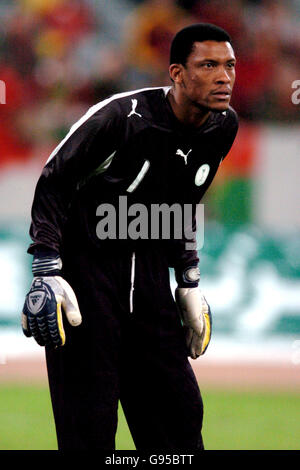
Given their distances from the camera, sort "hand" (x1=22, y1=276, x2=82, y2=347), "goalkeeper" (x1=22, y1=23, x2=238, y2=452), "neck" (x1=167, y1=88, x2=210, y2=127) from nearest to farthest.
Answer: "hand" (x1=22, y1=276, x2=82, y2=347)
"goalkeeper" (x1=22, y1=23, x2=238, y2=452)
"neck" (x1=167, y1=88, x2=210, y2=127)

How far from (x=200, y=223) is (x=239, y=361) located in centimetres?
138

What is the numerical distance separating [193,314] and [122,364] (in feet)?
1.37

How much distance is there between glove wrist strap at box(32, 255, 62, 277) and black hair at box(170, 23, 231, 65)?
93 centimetres

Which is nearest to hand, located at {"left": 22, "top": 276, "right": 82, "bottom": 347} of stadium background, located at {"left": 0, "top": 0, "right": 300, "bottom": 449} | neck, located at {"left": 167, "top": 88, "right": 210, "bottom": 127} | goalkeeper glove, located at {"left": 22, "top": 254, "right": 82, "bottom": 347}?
goalkeeper glove, located at {"left": 22, "top": 254, "right": 82, "bottom": 347}

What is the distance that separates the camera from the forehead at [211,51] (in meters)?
3.55

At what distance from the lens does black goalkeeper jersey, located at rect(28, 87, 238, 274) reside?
3486 millimetres

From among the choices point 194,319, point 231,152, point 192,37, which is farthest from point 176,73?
point 231,152

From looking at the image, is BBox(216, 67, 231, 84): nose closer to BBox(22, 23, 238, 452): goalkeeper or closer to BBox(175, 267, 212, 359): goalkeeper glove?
BBox(22, 23, 238, 452): goalkeeper

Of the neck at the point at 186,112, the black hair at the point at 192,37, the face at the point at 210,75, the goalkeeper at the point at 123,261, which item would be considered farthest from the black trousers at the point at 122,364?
the black hair at the point at 192,37

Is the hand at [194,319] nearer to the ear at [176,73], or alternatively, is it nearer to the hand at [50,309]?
the hand at [50,309]

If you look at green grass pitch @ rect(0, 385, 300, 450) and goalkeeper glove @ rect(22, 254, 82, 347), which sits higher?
green grass pitch @ rect(0, 385, 300, 450)

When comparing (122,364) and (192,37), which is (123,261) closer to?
(122,364)
